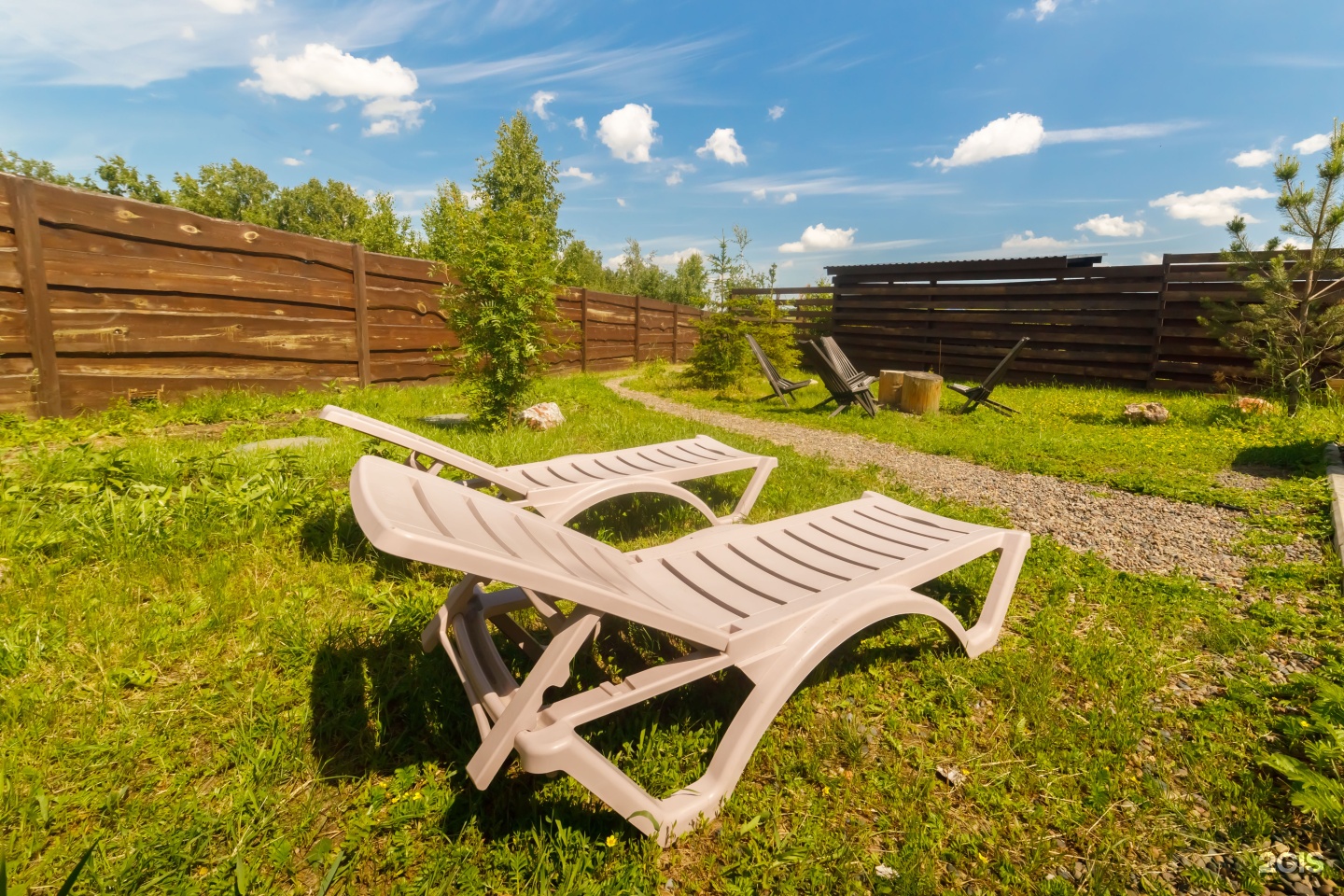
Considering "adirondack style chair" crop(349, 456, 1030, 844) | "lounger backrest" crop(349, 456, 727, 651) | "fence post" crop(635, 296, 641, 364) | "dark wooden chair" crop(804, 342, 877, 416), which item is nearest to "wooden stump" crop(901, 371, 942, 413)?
"dark wooden chair" crop(804, 342, 877, 416)

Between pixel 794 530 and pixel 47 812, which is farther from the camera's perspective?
pixel 794 530

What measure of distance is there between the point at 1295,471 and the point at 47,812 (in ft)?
25.2

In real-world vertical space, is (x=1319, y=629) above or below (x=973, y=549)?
below

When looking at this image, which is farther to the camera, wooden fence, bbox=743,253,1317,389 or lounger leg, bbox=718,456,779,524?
wooden fence, bbox=743,253,1317,389

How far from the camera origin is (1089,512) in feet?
13.4

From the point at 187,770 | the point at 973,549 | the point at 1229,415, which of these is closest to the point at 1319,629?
the point at 973,549

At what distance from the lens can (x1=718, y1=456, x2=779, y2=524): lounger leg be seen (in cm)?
357

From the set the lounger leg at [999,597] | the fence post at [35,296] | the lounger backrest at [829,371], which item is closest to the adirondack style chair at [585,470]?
the lounger leg at [999,597]

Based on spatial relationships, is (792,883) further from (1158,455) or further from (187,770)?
(1158,455)

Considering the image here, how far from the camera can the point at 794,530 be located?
2494mm

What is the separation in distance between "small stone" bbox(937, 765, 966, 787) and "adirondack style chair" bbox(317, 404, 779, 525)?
1.64 m

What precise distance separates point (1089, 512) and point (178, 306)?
795 centimetres

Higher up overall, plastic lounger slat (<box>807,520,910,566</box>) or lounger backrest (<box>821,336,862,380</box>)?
lounger backrest (<box>821,336,862,380</box>)

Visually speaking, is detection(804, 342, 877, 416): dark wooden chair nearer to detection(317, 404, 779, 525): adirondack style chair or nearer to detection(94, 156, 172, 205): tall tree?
detection(317, 404, 779, 525): adirondack style chair
